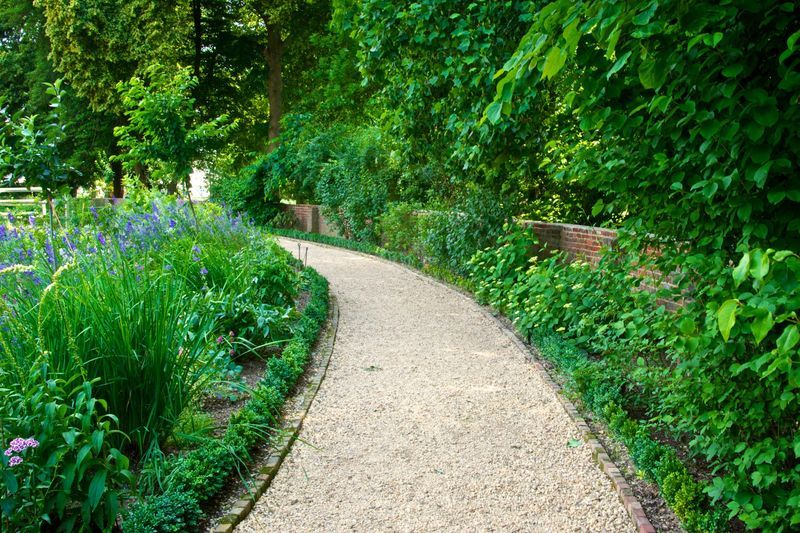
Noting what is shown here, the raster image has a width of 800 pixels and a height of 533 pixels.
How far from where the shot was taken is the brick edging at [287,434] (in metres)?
3.62

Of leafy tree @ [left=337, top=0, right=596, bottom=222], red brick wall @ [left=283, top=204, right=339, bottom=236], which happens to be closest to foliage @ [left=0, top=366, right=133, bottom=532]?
leafy tree @ [left=337, top=0, right=596, bottom=222]

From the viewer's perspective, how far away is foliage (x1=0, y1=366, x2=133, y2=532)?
279 cm

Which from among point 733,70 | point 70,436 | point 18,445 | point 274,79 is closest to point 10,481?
point 18,445

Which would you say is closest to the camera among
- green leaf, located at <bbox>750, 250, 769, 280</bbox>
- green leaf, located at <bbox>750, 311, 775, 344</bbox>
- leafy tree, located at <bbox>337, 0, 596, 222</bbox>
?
green leaf, located at <bbox>750, 250, 769, 280</bbox>

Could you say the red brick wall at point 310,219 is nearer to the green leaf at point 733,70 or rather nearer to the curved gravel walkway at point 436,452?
the curved gravel walkway at point 436,452

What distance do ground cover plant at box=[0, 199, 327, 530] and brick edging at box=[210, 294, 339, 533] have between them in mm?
162

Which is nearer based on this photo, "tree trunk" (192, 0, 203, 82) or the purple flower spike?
the purple flower spike

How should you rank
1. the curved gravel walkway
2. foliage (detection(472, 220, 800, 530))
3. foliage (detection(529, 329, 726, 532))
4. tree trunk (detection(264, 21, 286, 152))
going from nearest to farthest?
1. foliage (detection(472, 220, 800, 530))
2. foliage (detection(529, 329, 726, 532))
3. the curved gravel walkway
4. tree trunk (detection(264, 21, 286, 152))

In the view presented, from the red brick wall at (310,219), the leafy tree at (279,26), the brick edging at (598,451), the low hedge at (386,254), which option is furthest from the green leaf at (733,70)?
the leafy tree at (279,26)

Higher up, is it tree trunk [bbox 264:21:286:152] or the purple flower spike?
tree trunk [bbox 264:21:286:152]

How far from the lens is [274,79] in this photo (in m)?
25.9

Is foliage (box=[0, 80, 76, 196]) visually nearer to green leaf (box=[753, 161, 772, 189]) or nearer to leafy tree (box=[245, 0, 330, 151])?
green leaf (box=[753, 161, 772, 189])

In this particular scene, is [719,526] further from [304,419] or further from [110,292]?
[110,292]

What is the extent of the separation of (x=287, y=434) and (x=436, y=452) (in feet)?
3.50
